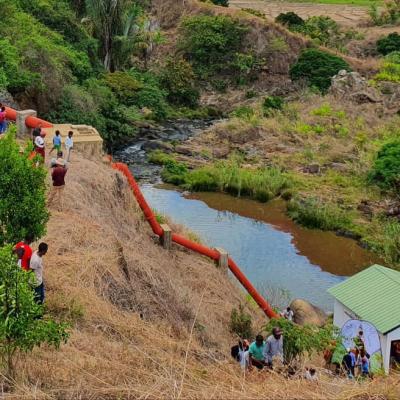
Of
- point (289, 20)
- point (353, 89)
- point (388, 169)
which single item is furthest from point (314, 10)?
point (388, 169)

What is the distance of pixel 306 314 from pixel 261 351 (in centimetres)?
704

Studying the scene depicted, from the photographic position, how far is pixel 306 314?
57.4ft

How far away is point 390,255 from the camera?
22.1 metres

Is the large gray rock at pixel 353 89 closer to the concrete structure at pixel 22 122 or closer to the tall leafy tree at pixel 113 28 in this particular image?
the tall leafy tree at pixel 113 28

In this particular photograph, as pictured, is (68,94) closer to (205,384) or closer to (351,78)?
(351,78)

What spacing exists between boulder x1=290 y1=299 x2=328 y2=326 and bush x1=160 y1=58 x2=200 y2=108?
30331mm

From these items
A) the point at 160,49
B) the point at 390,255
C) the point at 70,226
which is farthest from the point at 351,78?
the point at 70,226

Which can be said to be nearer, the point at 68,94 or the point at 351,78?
the point at 68,94

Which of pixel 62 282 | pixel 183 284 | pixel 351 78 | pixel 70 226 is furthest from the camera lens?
pixel 351 78

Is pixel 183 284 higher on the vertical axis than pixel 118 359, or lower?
lower

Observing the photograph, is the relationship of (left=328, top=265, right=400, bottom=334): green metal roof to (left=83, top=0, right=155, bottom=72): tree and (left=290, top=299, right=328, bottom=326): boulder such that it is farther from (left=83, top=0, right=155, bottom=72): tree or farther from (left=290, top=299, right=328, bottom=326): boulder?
(left=83, top=0, right=155, bottom=72): tree

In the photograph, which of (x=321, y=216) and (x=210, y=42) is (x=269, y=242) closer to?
(x=321, y=216)

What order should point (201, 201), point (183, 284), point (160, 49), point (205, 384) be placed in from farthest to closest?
point (160, 49)
point (201, 201)
point (183, 284)
point (205, 384)

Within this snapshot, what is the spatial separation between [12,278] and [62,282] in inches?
155
